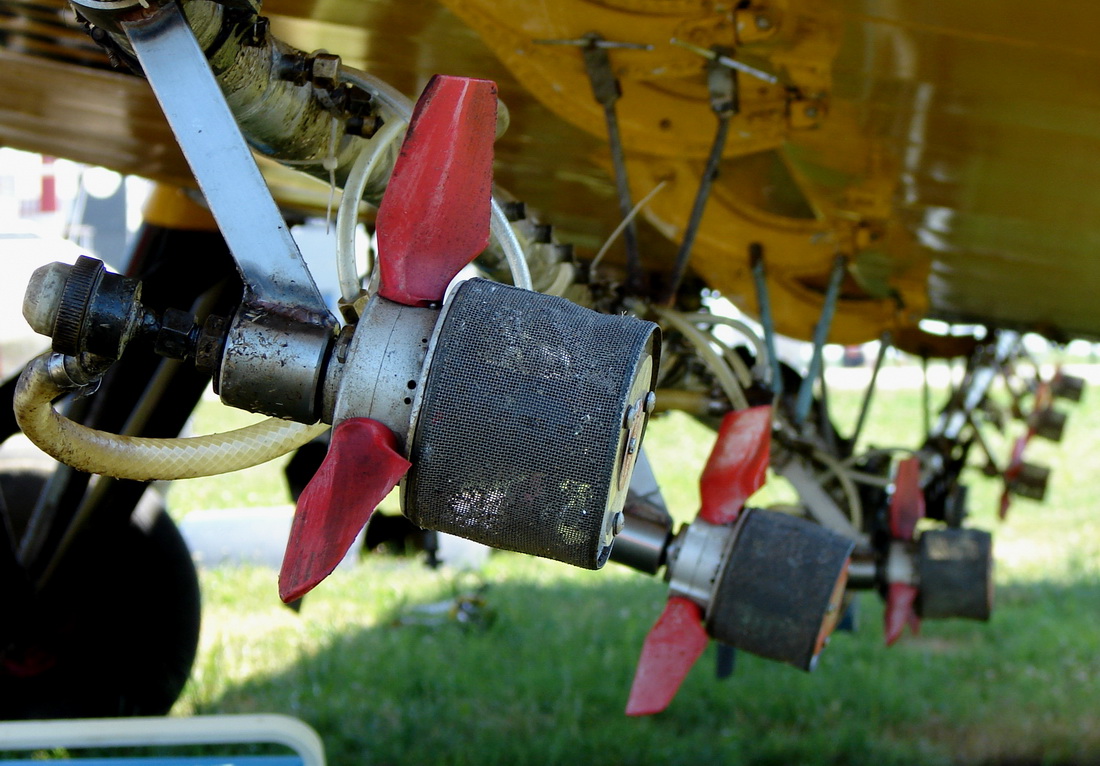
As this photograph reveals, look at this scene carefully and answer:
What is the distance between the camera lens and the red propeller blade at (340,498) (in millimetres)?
885

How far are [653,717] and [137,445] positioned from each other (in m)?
3.52

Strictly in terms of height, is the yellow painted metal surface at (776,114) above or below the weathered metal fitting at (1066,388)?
above

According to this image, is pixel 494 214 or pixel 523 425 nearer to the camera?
pixel 523 425

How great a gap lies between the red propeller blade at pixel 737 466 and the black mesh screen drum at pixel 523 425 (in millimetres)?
986

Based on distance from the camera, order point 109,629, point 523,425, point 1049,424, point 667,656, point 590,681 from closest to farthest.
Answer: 1. point 523,425
2. point 667,656
3. point 109,629
4. point 590,681
5. point 1049,424

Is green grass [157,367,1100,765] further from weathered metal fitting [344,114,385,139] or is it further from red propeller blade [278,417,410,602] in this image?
red propeller blade [278,417,410,602]

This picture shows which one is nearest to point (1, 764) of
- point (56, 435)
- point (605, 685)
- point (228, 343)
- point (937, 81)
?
point (56, 435)

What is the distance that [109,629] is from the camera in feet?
11.1

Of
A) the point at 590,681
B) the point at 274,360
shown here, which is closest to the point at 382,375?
the point at 274,360

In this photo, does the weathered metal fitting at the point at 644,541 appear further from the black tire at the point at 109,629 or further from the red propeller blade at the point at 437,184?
the black tire at the point at 109,629

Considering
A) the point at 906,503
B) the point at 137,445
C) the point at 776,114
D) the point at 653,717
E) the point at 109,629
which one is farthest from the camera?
the point at 653,717

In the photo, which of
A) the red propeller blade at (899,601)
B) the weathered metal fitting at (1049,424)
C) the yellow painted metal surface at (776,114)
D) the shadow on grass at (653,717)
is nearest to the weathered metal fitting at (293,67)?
the yellow painted metal surface at (776,114)

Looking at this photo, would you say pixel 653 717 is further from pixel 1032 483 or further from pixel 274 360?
pixel 1032 483

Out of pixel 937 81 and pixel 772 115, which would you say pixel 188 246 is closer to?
pixel 772 115
